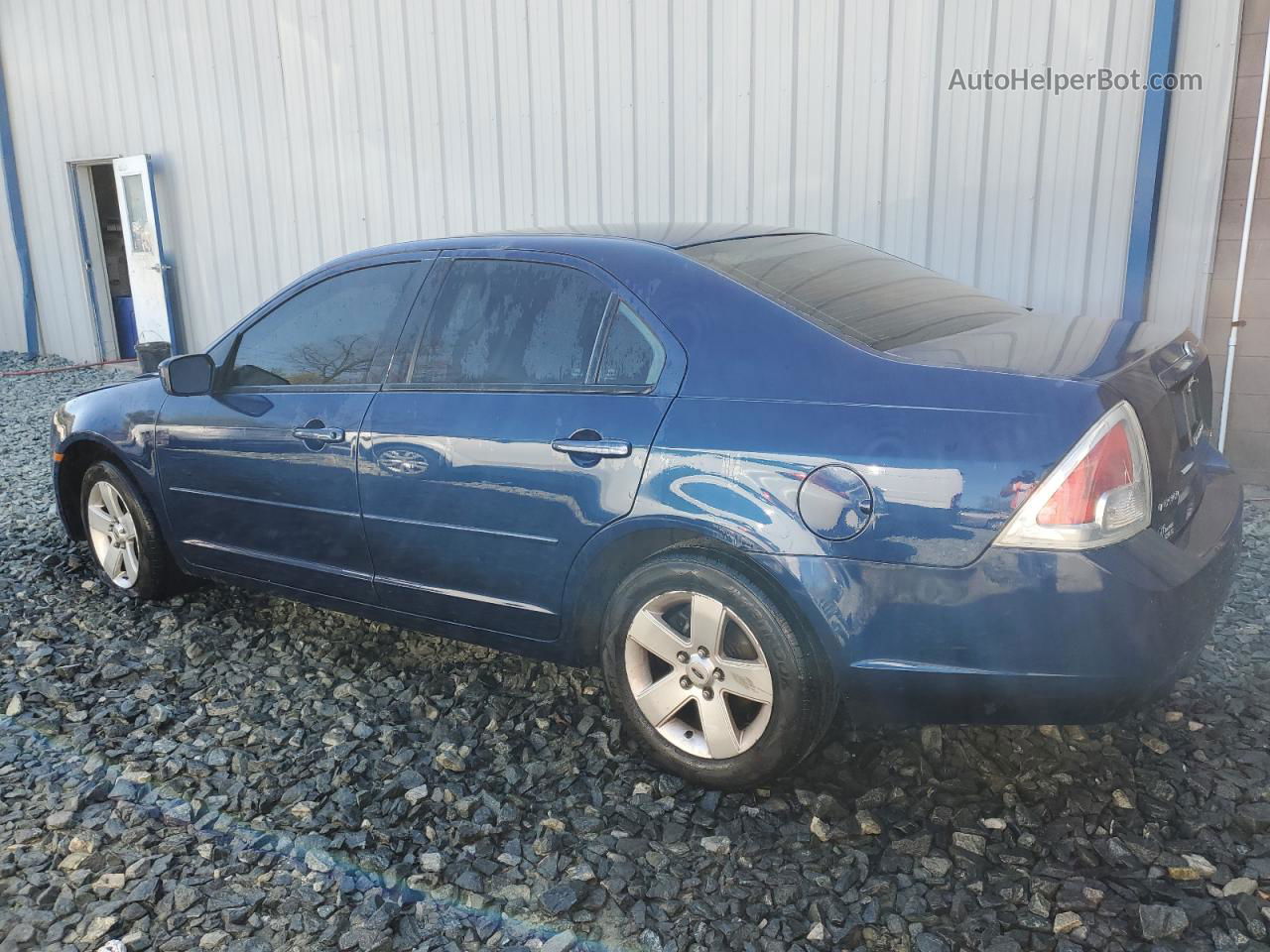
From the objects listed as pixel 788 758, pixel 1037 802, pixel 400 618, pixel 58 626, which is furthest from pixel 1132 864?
pixel 58 626

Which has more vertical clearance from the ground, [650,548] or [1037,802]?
[650,548]

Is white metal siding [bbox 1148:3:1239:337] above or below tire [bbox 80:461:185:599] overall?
above

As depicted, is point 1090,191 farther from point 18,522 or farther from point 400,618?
point 18,522

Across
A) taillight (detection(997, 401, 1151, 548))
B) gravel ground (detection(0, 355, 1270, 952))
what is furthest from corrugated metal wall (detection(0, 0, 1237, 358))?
taillight (detection(997, 401, 1151, 548))

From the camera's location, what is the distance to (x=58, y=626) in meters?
4.02

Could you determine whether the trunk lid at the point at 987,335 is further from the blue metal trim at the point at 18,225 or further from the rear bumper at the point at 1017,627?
the blue metal trim at the point at 18,225

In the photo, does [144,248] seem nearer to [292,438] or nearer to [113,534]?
[113,534]

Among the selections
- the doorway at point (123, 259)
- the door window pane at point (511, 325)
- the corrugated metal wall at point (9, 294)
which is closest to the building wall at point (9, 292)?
the corrugated metal wall at point (9, 294)

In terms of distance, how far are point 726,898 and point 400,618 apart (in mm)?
1491

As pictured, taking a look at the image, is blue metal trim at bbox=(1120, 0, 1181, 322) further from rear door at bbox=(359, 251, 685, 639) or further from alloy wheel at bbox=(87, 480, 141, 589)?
alloy wheel at bbox=(87, 480, 141, 589)

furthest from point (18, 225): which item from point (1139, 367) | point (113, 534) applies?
point (1139, 367)

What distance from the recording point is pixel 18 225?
38.8 ft

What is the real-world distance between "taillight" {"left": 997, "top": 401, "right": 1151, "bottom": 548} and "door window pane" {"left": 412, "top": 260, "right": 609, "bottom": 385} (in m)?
1.27

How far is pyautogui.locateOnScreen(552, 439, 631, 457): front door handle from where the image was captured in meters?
2.70
